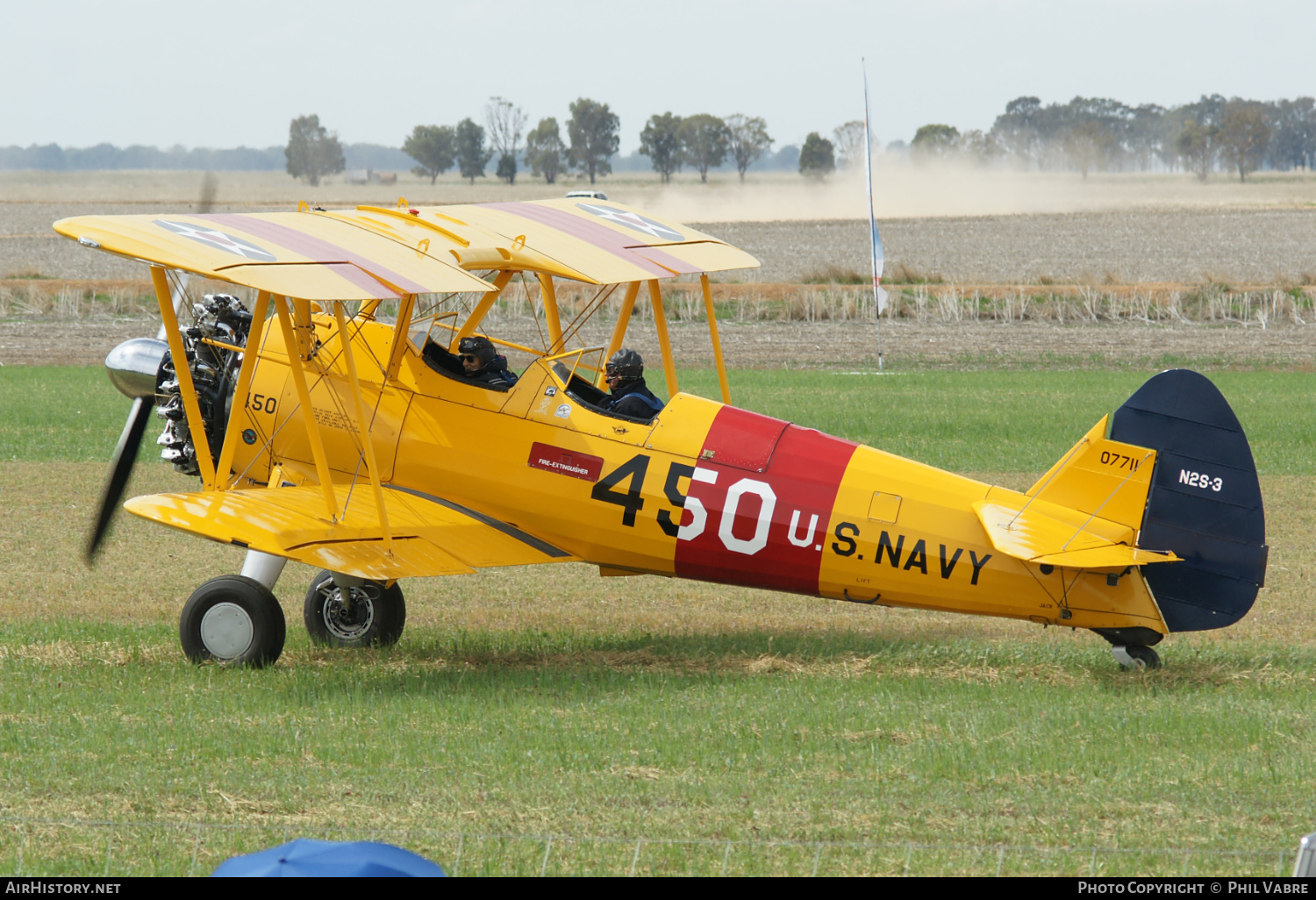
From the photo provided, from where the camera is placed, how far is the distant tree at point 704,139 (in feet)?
459

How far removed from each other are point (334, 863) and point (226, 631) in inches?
242

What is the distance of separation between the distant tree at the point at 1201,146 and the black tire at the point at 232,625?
140696 mm

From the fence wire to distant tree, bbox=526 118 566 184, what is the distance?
421 feet

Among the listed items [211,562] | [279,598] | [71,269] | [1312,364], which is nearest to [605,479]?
[279,598]

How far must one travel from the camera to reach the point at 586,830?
550cm

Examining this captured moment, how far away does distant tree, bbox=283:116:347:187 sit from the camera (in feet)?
376

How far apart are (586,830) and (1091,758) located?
2.54 m

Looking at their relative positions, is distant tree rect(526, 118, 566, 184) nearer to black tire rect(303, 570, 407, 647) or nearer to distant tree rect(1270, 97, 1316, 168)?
distant tree rect(1270, 97, 1316, 168)

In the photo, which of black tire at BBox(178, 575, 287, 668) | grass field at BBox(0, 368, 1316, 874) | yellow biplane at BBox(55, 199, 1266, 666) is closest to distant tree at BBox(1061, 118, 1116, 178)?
grass field at BBox(0, 368, 1316, 874)

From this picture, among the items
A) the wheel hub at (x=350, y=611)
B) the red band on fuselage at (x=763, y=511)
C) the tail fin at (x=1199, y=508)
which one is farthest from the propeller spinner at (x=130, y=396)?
the tail fin at (x=1199, y=508)

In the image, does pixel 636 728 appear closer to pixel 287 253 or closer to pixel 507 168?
pixel 287 253

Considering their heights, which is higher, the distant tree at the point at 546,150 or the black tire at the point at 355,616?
the distant tree at the point at 546,150

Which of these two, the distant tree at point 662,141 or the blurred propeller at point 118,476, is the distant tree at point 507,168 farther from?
the blurred propeller at point 118,476

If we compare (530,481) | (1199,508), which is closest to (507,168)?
(530,481)
